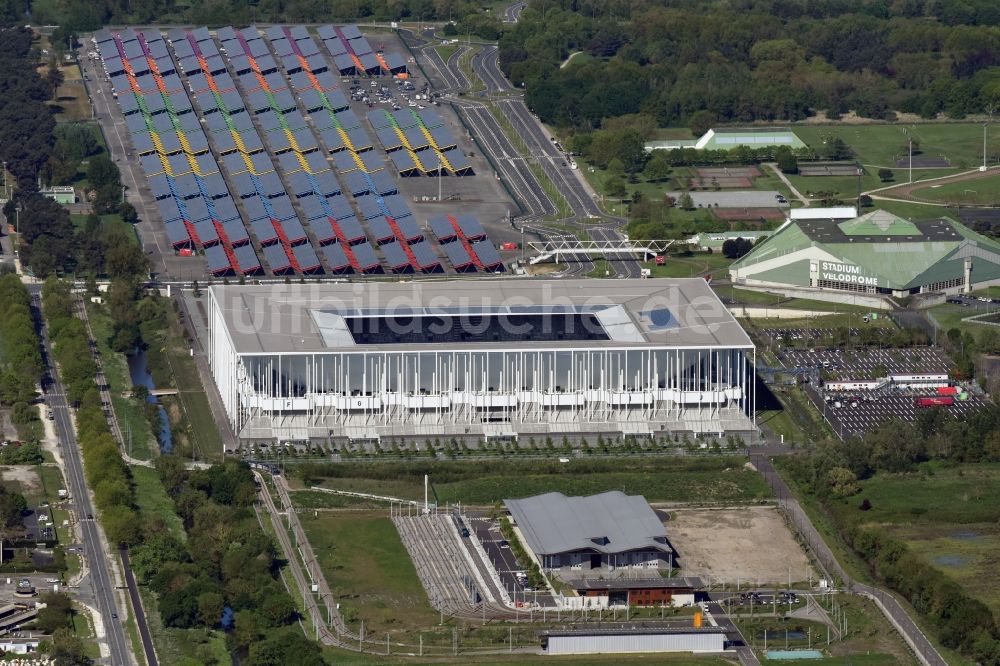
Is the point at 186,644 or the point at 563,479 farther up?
the point at 186,644

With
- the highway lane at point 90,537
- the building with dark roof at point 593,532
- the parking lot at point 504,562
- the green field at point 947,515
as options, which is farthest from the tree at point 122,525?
the green field at point 947,515

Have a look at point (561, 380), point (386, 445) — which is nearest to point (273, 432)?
point (386, 445)

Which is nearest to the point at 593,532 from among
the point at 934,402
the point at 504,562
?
the point at 504,562

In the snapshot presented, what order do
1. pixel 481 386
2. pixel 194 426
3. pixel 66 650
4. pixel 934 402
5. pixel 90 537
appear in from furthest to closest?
1. pixel 934 402
2. pixel 481 386
3. pixel 194 426
4. pixel 90 537
5. pixel 66 650

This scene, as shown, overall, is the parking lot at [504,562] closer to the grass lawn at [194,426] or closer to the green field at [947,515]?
the green field at [947,515]

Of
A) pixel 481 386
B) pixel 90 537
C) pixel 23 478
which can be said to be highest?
pixel 90 537

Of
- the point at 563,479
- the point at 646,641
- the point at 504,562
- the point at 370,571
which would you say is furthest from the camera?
the point at 563,479

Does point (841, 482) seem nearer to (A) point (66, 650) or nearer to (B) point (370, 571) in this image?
(B) point (370, 571)

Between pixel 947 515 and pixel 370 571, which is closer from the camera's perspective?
pixel 370 571
